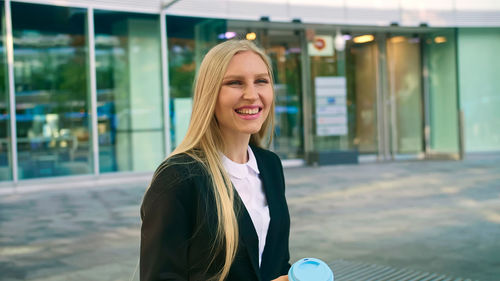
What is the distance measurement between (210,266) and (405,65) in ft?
54.4

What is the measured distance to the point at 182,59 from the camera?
1370 centimetres

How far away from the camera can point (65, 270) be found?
498 centimetres

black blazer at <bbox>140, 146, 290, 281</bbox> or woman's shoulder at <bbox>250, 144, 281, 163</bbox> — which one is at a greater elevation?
woman's shoulder at <bbox>250, 144, 281, 163</bbox>

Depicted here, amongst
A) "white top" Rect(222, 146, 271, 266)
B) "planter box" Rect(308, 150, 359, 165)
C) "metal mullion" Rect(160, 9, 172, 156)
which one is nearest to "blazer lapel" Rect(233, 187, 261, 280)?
"white top" Rect(222, 146, 271, 266)

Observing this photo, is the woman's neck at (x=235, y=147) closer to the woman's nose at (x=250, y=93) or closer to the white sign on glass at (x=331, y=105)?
the woman's nose at (x=250, y=93)

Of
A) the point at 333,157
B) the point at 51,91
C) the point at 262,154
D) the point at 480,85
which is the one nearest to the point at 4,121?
the point at 51,91

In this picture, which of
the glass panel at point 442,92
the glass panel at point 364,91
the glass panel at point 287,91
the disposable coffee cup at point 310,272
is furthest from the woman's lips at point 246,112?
the glass panel at point 442,92

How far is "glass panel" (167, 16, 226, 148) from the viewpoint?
13.6m

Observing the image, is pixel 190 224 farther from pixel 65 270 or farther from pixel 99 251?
pixel 99 251

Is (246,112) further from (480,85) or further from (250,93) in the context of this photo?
(480,85)

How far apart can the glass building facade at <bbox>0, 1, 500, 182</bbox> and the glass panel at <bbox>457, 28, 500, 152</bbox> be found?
0.10ft

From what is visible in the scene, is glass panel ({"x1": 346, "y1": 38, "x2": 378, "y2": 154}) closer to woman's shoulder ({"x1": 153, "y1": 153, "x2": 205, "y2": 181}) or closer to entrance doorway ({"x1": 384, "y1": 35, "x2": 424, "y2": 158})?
entrance doorway ({"x1": 384, "y1": 35, "x2": 424, "y2": 158})

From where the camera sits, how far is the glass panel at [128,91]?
12.7 meters

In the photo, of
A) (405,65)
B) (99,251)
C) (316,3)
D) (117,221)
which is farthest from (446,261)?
(405,65)
